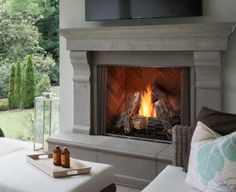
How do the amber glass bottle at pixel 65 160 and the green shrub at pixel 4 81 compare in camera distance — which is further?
the green shrub at pixel 4 81

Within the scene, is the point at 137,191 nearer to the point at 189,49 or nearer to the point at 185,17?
the point at 189,49

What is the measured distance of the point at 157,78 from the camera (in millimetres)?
3498

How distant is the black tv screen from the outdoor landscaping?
172cm

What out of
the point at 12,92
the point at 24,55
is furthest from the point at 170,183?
the point at 24,55

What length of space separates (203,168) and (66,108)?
225 cm

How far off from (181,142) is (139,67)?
1413 millimetres

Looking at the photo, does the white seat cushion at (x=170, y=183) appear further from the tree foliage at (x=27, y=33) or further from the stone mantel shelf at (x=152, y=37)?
the tree foliage at (x=27, y=33)

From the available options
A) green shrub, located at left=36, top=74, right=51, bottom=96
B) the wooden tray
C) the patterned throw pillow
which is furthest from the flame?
green shrub, located at left=36, top=74, right=51, bottom=96

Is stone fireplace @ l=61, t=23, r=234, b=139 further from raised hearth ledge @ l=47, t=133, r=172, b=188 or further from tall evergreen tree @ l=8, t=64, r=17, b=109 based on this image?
tall evergreen tree @ l=8, t=64, r=17, b=109

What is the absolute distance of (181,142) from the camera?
2264 millimetres

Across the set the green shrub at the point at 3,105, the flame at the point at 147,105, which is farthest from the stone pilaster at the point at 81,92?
the green shrub at the point at 3,105

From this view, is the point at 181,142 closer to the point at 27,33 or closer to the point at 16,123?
the point at 16,123

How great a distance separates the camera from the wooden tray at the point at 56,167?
2.13 meters

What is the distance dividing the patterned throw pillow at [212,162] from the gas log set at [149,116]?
4.55ft
